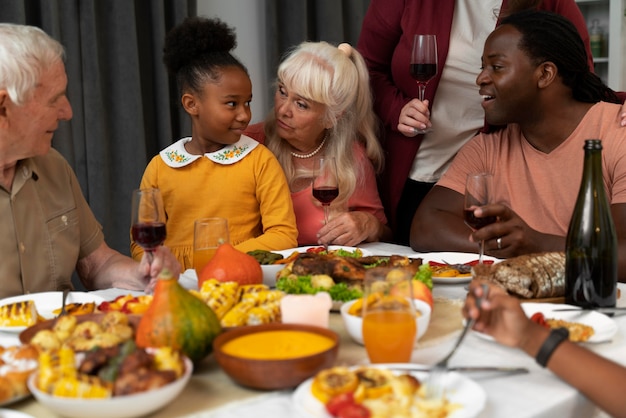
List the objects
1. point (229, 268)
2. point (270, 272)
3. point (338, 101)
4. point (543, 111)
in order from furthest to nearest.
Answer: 1. point (338, 101)
2. point (543, 111)
3. point (270, 272)
4. point (229, 268)

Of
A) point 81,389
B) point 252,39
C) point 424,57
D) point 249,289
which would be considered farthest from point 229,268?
point 252,39

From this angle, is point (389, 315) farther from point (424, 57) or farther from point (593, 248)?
point (424, 57)

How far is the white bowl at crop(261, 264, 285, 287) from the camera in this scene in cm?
180

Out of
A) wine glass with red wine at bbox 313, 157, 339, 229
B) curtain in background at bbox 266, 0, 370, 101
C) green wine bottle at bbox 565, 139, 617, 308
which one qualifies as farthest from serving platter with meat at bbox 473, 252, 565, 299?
curtain in background at bbox 266, 0, 370, 101

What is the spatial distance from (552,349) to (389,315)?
0.26 metres

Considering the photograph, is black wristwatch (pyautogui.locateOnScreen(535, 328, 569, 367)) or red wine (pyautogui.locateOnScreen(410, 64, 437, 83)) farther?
red wine (pyautogui.locateOnScreen(410, 64, 437, 83))

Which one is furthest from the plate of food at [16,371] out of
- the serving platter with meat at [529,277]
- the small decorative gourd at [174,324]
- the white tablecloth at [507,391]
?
the serving platter with meat at [529,277]

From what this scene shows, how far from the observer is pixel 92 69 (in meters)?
3.31

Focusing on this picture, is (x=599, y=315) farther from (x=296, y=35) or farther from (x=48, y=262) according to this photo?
(x=296, y=35)

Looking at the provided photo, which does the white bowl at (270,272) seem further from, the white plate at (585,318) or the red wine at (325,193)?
the white plate at (585,318)

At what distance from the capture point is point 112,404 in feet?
3.26

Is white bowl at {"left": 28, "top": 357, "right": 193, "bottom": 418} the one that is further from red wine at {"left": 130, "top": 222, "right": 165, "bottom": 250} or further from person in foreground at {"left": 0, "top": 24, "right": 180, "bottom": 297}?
person in foreground at {"left": 0, "top": 24, "right": 180, "bottom": 297}

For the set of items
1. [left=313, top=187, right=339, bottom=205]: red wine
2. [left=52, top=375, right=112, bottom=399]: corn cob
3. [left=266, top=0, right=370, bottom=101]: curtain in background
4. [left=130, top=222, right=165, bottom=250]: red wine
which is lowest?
[left=52, top=375, right=112, bottom=399]: corn cob

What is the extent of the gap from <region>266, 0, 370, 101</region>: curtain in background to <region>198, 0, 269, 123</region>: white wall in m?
0.07
